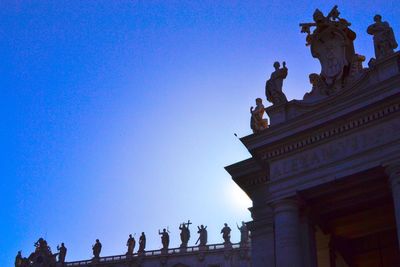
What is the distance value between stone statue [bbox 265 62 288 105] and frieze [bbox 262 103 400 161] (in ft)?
6.56

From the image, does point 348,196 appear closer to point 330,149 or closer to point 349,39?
point 330,149

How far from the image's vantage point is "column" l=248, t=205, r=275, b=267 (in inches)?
733

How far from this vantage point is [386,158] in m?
15.9

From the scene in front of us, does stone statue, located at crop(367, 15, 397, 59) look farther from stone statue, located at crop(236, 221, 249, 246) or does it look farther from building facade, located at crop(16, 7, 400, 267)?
stone statue, located at crop(236, 221, 249, 246)

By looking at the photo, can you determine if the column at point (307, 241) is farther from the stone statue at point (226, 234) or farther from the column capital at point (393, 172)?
the stone statue at point (226, 234)

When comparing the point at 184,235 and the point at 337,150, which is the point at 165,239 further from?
the point at 337,150

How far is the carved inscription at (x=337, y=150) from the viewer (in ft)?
53.4

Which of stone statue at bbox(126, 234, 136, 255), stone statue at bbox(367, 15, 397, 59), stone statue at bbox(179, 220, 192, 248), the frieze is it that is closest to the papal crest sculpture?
stone statue at bbox(367, 15, 397, 59)

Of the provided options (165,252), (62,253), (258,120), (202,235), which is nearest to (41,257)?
(62,253)

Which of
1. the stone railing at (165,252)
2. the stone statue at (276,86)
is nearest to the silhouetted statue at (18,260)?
the stone railing at (165,252)

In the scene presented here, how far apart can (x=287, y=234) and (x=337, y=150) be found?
9.85 feet

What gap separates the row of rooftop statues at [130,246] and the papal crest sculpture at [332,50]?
33149mm

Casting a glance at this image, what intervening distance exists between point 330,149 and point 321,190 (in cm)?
133

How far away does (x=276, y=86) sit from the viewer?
2008cm
